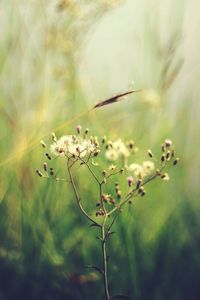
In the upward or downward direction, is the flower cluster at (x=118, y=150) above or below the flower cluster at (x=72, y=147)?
above

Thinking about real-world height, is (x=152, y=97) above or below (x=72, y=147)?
above

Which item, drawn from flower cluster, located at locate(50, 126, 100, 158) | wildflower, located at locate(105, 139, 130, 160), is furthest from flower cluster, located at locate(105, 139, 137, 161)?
flower cluster, located at locate(50, 126, 100, 158)

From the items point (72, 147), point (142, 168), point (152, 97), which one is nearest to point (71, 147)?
point (72, 147)

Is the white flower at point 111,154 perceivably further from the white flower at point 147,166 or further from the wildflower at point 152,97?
the wildflower at point 152,97

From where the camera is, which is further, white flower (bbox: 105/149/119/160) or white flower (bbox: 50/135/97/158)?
white flower (bbox: 105/149/119/160)

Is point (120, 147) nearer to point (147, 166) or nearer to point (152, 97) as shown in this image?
point (147, 166)

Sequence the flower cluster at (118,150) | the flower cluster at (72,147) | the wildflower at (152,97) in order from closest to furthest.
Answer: the flower cluster at (72,147)
the flower cluster at (118,150)
the wildflower at (152,97)

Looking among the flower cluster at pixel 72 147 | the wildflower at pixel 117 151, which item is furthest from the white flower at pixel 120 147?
the flower cluster at pixel 72 147

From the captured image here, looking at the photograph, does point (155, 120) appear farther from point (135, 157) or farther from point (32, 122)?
point (32, 122)

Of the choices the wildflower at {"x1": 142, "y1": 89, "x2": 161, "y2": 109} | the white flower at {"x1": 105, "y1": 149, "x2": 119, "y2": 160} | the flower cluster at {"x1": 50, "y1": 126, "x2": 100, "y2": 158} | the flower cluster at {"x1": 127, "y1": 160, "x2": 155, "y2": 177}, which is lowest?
the flower cluster at {"x1": 50, "y1": 126, "x2": 100, "y2": 158}

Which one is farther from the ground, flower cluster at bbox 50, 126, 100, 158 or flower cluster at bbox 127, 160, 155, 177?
flower cluster at bbox 127, 160, 155, 177

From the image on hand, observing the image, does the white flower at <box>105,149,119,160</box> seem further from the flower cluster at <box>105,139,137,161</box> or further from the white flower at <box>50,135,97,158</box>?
the white flower at <box>50,135,97,158</box>
